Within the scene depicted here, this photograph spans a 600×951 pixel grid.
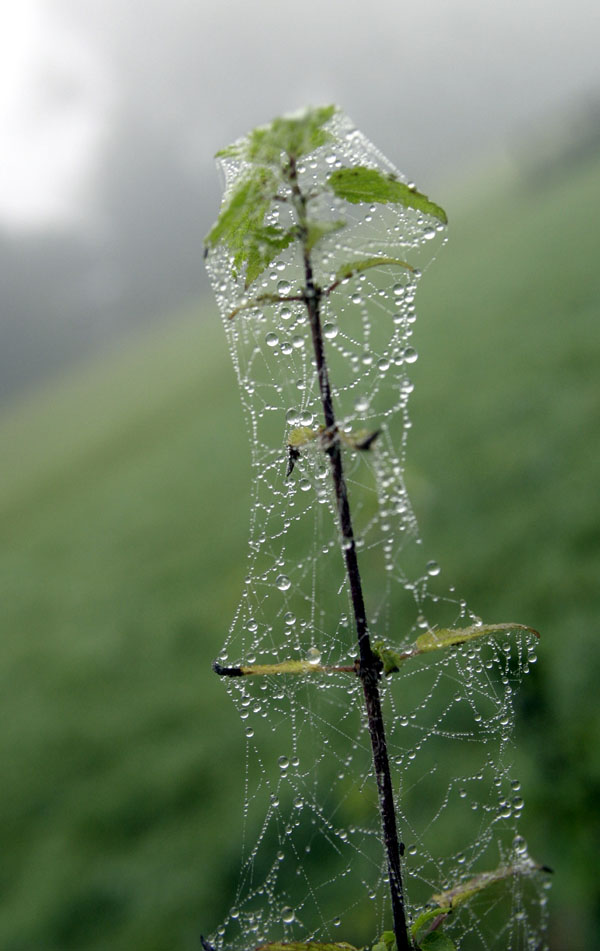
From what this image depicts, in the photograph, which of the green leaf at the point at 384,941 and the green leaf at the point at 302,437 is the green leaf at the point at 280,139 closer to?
the green leaf at the point at 302,437

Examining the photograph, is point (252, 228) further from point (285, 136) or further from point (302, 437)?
point (302, 437)

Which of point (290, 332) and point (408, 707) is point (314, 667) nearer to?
point (290, 332)

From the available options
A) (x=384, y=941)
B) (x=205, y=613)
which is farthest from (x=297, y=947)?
(x=205, y=613)

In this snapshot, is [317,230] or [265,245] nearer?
[317,230]

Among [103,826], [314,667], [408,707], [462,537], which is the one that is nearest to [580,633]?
[408,707]

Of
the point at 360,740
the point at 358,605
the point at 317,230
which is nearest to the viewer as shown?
the point at 317,230

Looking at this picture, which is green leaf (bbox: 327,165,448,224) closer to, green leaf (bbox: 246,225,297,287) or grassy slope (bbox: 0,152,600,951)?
green leaf (bbox: 246,225,297,287)

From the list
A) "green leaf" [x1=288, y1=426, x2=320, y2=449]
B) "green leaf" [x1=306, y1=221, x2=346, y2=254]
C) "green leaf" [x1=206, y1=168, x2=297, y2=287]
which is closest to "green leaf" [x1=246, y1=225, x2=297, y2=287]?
"green leaf" [x1=206, y1=168, x2=297, y2=287]
